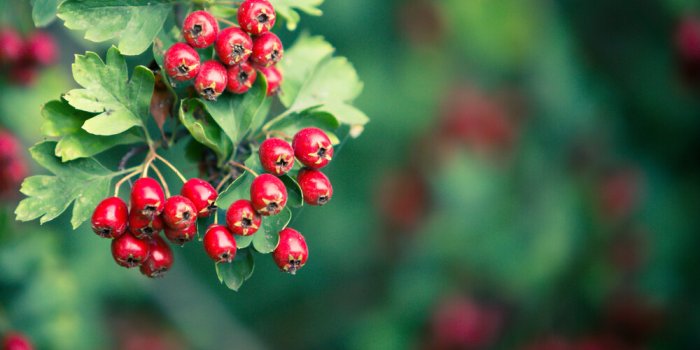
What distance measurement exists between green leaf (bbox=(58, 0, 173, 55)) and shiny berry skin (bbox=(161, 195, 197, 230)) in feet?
0.80

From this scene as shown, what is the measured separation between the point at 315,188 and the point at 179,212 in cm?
23

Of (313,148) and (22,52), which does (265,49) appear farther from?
(22,52)

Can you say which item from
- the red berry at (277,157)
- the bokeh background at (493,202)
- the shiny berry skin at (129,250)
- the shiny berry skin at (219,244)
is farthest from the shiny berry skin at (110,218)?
the bokeh background at (493,202)

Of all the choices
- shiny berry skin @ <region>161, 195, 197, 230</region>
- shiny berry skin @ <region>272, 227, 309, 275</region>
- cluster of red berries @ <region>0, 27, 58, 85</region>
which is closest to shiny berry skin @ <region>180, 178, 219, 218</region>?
shiny berry skin @ <region>161, 195, 197, 230</region>

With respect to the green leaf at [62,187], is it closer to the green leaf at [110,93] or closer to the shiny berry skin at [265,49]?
the green leaf at [110,93]

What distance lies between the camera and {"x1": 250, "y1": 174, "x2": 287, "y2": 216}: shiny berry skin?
1.18 metres

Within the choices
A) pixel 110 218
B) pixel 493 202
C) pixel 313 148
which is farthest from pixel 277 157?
pixel 493 202

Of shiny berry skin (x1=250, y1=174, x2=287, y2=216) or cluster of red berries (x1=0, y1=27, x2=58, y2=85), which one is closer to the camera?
shiny berry skin (x1=250, y1=174, x2=287, y2=216)

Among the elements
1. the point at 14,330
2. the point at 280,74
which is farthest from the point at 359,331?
the point at 280,74

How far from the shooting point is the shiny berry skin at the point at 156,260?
Answer: 1243mm

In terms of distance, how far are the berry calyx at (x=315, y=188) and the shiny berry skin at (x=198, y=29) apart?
0.27 m

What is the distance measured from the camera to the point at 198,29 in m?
1.19

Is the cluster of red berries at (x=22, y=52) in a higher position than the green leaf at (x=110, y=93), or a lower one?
lower

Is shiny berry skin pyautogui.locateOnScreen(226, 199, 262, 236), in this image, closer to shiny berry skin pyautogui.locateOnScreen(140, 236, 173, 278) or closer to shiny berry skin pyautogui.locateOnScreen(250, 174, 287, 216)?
shiny berry skin pyautogui.locateOnScreen(250, 174, 287, 216)
